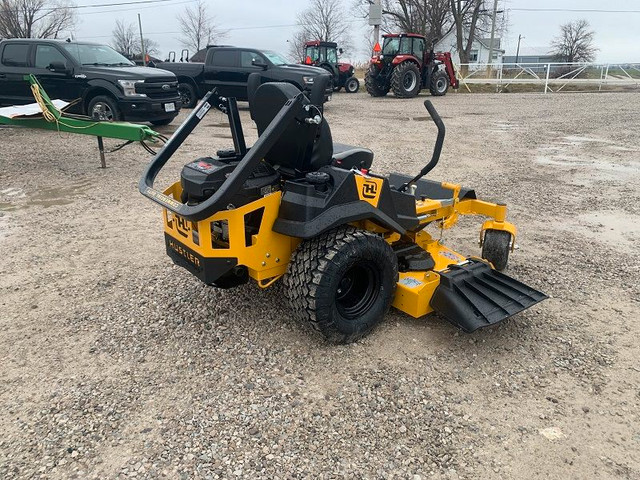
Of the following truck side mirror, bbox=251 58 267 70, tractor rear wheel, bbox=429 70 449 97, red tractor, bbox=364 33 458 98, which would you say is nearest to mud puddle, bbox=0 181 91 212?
truck side mirror, bbox=251 58 267 70

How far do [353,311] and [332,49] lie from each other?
20064 mm

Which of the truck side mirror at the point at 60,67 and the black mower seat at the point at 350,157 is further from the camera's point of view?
the truck side mirror at the point at 60,67

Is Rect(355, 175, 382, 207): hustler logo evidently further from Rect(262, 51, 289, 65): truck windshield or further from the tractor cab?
the tractor cab

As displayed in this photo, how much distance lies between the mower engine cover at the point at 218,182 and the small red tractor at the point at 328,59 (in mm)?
18178

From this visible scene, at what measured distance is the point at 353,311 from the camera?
323 cm

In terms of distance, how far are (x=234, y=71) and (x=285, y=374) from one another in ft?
41.9

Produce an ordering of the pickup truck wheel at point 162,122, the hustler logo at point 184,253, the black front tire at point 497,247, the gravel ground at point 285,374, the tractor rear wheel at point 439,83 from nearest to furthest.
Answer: the gravel ground at point 285,374
the hustler logo at point 184,253
the black front tire at point 497,247
the pickup truck wheel at point 162,122
the tractor rear wheel at point 439,83

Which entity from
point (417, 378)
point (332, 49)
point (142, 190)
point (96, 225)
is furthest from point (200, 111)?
point (332, 49)

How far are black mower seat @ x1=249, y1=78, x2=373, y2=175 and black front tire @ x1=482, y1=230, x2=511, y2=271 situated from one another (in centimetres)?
159

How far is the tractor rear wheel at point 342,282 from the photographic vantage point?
9.59ft

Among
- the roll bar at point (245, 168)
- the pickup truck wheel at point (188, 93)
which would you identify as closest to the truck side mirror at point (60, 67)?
the pickup truck wheel at point (188, 93)

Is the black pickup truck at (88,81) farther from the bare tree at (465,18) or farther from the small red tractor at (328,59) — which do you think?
the bare tree at (465,18)

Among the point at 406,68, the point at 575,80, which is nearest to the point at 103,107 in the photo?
the point at 406,68

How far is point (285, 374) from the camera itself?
2916 mm
